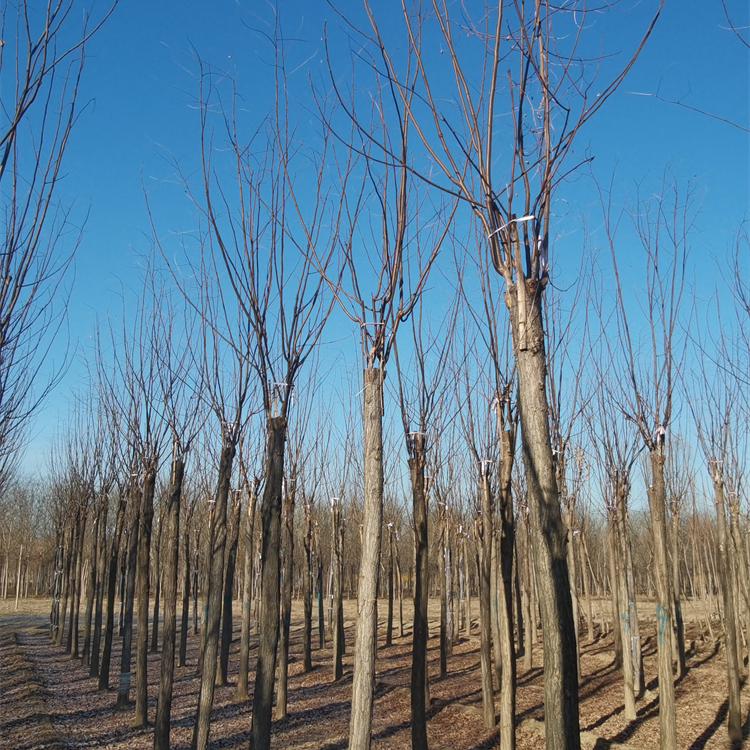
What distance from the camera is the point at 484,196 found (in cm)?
381

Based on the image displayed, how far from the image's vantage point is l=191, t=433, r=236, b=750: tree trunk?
6.16 m

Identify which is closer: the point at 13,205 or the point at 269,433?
the point at 13,205

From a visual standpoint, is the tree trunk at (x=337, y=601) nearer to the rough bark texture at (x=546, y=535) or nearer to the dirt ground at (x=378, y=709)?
the dirt ground at (x=378, y=709)

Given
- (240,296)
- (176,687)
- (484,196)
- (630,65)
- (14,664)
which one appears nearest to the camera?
(630,65)

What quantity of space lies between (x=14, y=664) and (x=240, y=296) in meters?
13.5

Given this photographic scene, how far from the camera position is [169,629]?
7531mm

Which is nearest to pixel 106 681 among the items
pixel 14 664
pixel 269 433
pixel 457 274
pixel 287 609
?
pixel 287 609

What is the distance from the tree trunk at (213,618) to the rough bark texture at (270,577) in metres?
1.11

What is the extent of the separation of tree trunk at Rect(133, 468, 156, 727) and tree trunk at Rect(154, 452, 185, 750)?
1.74 feet

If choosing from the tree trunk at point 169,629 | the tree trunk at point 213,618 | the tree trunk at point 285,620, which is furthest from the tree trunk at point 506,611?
the tree trunk at point 285,620

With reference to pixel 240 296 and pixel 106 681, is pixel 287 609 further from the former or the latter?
pixel 240 296

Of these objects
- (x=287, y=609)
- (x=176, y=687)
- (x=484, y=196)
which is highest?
(x=484, y=196)

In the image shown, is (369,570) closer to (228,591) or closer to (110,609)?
(110,609)

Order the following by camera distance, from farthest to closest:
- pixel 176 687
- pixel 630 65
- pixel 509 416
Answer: pixel 176 687 < pixel 509 416 < pixel 630 65
